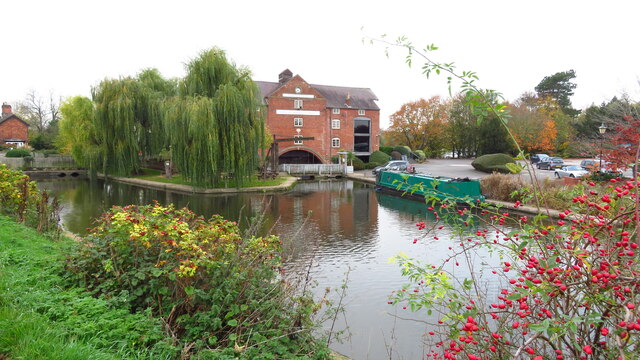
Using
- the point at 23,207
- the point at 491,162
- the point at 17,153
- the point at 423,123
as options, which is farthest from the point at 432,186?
the point at 423,123

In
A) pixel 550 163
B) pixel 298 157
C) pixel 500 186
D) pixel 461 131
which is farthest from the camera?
pixel 461 131

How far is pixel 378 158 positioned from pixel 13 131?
149ft

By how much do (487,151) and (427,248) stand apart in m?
36.8

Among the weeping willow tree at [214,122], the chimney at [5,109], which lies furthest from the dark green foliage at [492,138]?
the chimney at [5,109]

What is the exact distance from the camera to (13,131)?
48688 mm

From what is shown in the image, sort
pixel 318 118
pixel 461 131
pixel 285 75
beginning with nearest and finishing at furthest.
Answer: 1. pixel 318 118
2. pixel 285 75
3. pixel 461 131

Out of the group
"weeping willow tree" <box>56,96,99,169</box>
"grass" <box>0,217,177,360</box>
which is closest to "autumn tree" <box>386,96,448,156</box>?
"weeping willow tree" <box>56,96,99,169</box>

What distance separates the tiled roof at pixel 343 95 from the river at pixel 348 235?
1431cm

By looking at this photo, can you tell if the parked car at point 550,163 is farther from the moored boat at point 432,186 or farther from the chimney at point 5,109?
the chimney at point 5,109

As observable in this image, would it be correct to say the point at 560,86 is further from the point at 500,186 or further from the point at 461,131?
the point at 500,186

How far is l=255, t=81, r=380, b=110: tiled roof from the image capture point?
37938 mm

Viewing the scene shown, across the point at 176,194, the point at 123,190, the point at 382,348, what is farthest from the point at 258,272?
the point at 123,190

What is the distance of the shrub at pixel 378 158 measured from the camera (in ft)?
129

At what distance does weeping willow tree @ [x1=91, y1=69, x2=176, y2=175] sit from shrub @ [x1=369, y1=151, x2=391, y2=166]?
20331mm
